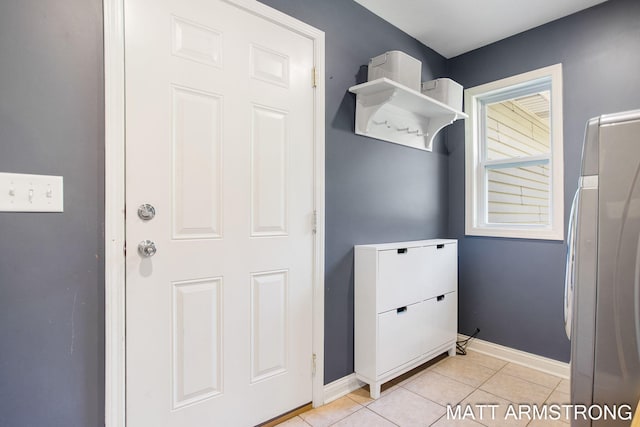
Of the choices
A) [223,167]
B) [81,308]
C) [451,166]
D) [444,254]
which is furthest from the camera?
[451,166]

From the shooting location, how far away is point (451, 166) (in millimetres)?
2826

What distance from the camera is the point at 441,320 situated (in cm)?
234

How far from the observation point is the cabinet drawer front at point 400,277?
6.27 ft

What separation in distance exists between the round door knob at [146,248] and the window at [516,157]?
237 cm

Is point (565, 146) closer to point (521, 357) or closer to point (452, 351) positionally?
point (521, 357)

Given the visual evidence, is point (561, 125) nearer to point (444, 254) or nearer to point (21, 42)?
point (444, 254)

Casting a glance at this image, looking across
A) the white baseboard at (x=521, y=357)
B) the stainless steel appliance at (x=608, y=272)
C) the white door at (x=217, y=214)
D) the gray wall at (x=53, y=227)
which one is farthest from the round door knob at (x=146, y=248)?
the white baseboard at (x=521, y=357)

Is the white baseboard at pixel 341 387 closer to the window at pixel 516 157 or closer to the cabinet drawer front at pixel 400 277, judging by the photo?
the cabinet drawer front at pixel 400 277

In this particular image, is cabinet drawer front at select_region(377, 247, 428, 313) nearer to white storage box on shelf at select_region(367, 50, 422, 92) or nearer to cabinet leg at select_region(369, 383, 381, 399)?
cabinet leg at select_region(369, 383, 381, 399)

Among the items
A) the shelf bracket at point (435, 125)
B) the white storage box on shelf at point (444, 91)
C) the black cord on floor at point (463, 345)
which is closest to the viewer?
the white storage box on shelf at point (444, 91)

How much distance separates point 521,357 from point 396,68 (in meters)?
2.21

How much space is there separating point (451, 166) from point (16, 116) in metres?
2.77

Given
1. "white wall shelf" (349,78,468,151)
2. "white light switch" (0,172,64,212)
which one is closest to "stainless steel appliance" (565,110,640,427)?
"white wall shelf" (349,78,468,151)

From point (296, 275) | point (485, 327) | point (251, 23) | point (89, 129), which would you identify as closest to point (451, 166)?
point (485, 327)
